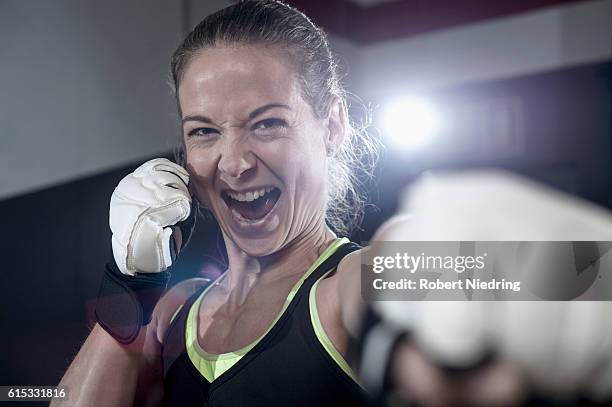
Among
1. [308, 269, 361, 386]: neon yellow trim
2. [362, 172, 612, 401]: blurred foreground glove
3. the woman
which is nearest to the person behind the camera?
[362, 172, 612, 401]: blurred foreground glove

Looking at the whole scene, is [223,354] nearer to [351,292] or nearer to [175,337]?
[175,337]

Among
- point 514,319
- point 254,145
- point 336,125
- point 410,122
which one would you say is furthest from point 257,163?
point 514,319

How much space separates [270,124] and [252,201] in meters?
0.12

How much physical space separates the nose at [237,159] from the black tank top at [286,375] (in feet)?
0.58

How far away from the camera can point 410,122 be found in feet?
3.19

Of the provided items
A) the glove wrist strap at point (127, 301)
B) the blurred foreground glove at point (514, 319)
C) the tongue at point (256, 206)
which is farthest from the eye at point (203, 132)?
the blurred foreground glove at point (514, 319)

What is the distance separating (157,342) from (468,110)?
58cm

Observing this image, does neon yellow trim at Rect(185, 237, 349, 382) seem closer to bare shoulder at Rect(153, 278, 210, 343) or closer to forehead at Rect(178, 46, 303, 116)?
bare shoulder at Rect(153, 278, 210, 343)

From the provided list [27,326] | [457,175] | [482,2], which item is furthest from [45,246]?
[482,2]

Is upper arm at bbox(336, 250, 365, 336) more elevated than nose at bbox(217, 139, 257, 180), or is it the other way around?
nose at bbox(217, 139, 257, 180)

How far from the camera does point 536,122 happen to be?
0.93 m

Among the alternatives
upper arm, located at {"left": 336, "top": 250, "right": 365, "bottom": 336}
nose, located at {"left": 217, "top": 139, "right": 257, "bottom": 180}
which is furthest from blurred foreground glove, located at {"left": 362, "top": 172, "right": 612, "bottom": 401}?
nose, located at {"left": 217, "top": 139, "right": 257, "bottom": 180}

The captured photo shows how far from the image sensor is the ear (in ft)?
3.21

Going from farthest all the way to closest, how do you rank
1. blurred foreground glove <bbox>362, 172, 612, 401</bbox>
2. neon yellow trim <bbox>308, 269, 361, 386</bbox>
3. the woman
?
the woman, neon yellow trim <bbox>308, 269, 361, 386</bbox>, blurred foreground glove <bbox>362, 172, 612, 401</bbox>
